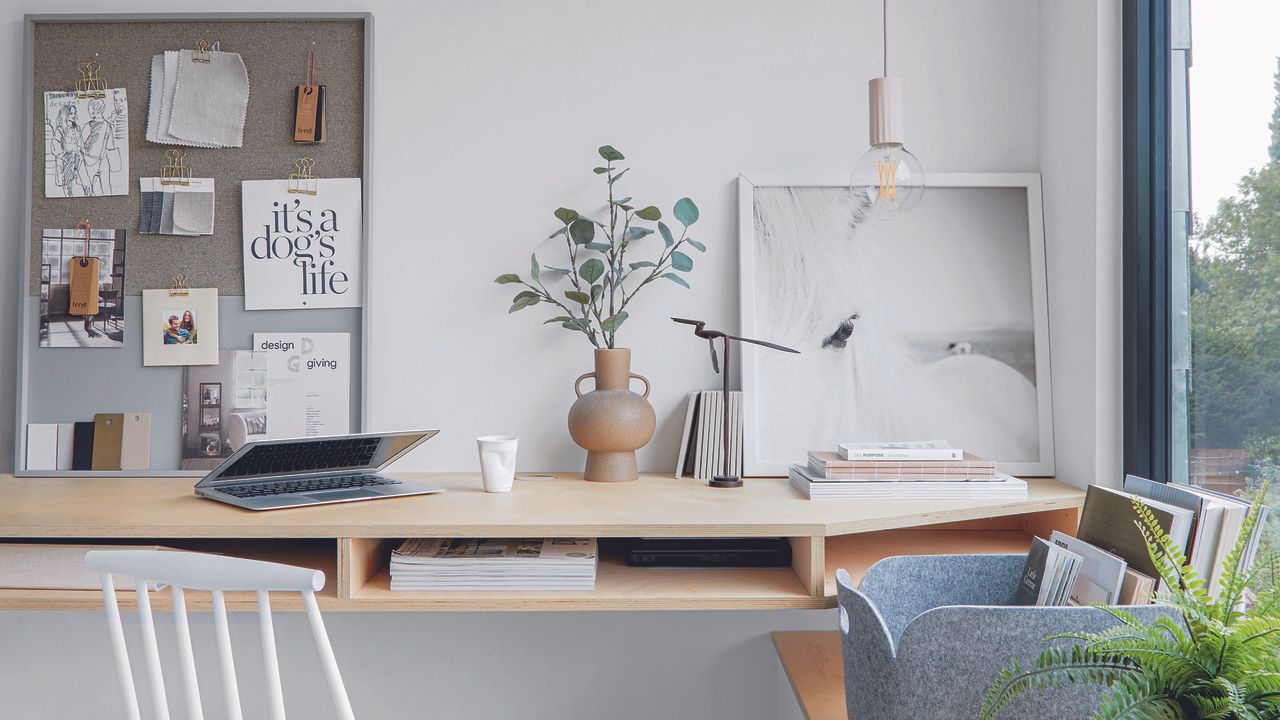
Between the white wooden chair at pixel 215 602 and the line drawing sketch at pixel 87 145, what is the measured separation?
46.6 inches

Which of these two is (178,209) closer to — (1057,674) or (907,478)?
(907,478)

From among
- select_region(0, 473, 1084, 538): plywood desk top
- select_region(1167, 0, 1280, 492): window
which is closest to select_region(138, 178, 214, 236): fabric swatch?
select_region(0, 473, 1084, 538): plywood desk top

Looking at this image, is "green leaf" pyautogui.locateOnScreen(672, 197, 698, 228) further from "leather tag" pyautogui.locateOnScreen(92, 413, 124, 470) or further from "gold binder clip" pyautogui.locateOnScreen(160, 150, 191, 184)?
"leather tag" pyautogui.locateOnScreen(92, 413, 124, 470)

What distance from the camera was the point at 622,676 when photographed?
1.93m

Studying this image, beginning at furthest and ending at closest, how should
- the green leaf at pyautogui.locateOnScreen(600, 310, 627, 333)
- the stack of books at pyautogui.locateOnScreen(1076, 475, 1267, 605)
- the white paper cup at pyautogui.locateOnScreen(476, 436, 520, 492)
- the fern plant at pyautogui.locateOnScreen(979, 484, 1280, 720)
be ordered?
the green leaf at pyautogui.locateOnScreen(600, 310, 627, 333) → the white paper cup at pyautogui.locateOnScreen(476, 436, 520, 492) → the stack of books at pyautogui.locateOnScreen(1076, 475, 1267, 605) → the fern plant at pyautogui.locateOnScreen(979, 484, 1280, 720)

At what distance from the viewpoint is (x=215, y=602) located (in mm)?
1039

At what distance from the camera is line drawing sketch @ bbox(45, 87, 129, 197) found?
189cm

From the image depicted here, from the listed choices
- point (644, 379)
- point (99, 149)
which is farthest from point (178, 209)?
point (644, 379)

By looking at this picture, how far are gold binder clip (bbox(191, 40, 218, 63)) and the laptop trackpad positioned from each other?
1088 millimetres

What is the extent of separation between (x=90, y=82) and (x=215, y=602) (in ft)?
4.89

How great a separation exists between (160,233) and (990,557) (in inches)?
73.8

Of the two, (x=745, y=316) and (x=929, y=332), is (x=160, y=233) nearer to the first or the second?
(x=745, y=316)

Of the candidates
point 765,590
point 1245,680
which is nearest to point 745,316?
point 765,590

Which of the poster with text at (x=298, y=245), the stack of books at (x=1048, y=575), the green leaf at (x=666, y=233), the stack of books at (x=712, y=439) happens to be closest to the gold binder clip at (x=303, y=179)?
the poster with text at (x=298, y=245)
